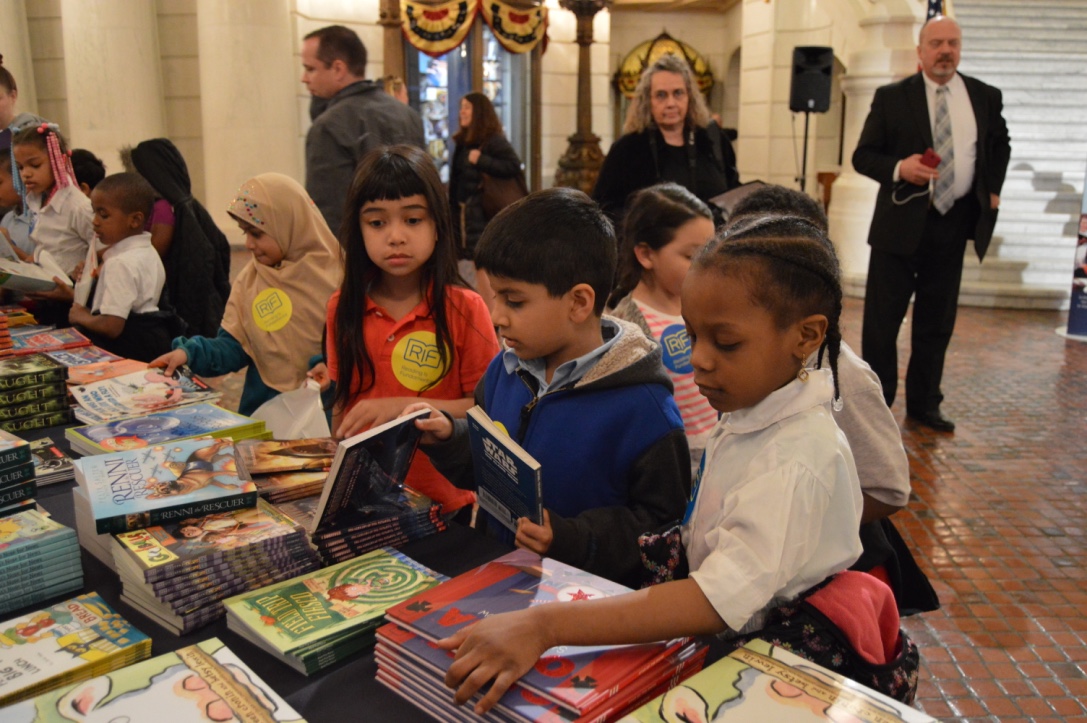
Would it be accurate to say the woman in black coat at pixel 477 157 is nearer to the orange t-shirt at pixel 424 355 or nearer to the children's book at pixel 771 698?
the orange t-shirt at pixel 424 355

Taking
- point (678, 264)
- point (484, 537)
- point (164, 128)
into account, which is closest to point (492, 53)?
point (164, 128)

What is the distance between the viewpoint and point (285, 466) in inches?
68.1

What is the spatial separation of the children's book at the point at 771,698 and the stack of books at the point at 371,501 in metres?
0.60

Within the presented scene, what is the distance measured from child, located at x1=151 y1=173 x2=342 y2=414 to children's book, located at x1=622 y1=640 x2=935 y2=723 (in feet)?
6.25

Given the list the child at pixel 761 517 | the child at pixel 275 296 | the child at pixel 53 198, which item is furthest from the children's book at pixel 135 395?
the child at pixel 53 198

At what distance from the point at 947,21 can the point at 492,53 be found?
8623mm

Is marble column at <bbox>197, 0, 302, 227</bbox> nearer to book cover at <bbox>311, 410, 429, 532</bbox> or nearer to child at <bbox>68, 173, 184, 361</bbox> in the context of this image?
child at <bbox>68, 173, 184, 361</bbox>

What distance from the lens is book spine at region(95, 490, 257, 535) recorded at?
1378 mm

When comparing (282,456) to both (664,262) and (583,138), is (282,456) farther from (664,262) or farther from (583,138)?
(583,138)

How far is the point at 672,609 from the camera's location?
108 cm

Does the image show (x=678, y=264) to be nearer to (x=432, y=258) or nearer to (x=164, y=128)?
(x=432, y=258)

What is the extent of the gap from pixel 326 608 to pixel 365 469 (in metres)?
0.24

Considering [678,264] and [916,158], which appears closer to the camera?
[678,264]

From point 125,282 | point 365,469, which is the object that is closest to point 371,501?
point 365,469
